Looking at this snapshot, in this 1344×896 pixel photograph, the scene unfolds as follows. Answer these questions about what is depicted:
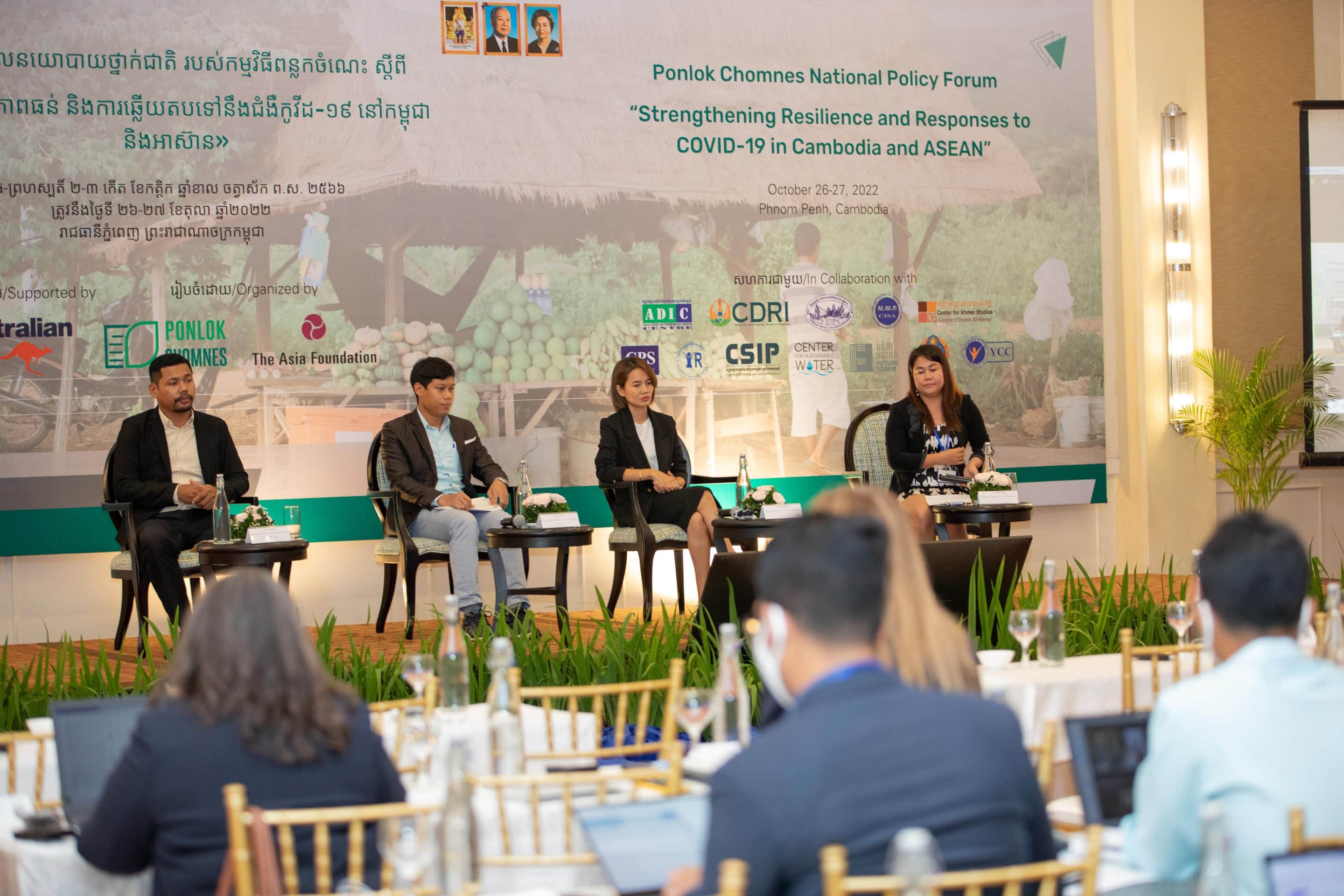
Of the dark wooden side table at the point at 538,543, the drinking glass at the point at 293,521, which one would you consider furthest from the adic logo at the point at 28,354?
the dark wooden side table at the point at 538,543

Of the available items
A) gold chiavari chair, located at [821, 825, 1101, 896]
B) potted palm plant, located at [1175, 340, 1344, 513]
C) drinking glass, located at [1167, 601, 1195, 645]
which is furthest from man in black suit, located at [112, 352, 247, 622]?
potted palm plant, located at [1175, 340, 1344, 513]

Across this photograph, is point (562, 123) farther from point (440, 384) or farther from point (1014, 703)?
point (1014, 703)

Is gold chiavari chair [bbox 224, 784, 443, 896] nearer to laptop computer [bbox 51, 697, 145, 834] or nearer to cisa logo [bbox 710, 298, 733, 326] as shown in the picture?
laptop computer [bbox 51, 697, 145, 834]

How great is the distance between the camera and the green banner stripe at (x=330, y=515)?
677cm

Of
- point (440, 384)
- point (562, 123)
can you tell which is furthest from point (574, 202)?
point (440, 384)

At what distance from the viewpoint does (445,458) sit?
21.9ft

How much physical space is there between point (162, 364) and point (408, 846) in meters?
5.16

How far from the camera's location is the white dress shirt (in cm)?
631

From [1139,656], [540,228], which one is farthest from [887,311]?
[1139,656]

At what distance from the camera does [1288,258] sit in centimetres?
838

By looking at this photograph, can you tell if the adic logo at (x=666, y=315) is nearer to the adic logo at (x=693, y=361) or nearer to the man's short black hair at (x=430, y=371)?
the adic logo at (x=693, y=361)

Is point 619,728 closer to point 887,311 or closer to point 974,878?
point 974,878

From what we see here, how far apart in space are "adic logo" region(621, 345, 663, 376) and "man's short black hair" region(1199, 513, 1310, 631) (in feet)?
18.8

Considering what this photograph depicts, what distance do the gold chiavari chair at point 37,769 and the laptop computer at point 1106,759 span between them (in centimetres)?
158
